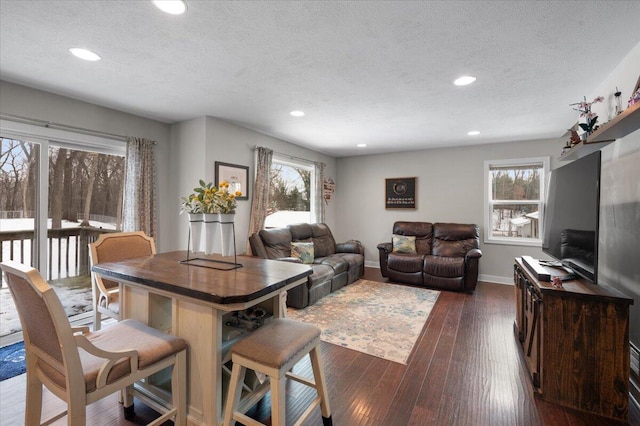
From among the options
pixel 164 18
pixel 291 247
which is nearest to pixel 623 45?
pixel 164 18

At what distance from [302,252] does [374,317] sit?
1497 mm

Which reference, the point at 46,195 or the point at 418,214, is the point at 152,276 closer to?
the point at 46,195

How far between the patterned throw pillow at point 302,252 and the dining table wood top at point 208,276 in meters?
2.26

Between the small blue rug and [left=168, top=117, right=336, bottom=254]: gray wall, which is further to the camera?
[left=168, top=117, right=336, bottom=254]: gray wall

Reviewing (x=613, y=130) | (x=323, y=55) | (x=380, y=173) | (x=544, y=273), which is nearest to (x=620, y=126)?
(x=613, y=130)

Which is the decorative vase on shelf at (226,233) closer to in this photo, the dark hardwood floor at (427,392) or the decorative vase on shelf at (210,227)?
the decorative vase on shelf at (210,227)

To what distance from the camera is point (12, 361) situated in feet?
7.72

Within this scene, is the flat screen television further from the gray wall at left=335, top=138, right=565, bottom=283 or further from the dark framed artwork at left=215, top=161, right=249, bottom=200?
the dark framed artwork at left=215, top=161, right=249, bottom=200

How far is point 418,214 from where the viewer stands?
5.66 meters

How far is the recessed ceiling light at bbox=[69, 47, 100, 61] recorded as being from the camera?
2043 mm

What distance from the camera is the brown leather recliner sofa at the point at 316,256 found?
364 centimetres

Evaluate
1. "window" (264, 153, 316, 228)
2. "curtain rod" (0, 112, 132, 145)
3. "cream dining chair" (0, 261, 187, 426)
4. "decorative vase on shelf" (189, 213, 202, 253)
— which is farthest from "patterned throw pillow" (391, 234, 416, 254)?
"curtain rod" (0, 112, 132, 145)

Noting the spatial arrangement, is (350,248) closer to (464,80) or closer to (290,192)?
(290,192)

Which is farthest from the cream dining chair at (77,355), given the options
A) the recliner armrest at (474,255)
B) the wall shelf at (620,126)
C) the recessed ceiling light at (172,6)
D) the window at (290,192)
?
the recliner armrest at (474,255)
